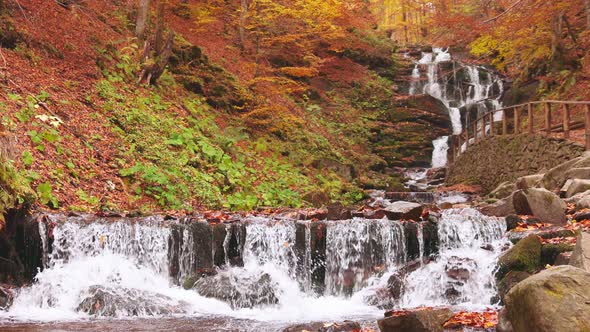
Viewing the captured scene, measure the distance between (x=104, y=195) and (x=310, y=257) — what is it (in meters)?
4.15

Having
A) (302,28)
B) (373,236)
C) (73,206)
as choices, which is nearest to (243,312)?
(373,236)

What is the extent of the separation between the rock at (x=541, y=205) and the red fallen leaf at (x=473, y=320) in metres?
3.38

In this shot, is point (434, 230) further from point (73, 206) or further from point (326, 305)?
point (73, 206)

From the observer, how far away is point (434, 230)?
9.44m

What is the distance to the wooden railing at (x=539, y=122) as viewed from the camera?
42.8 ft

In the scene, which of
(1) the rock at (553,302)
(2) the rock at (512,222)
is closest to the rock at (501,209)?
(2) the rock at (512,222)

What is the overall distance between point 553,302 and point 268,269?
543 cm

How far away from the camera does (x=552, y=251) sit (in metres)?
7.54

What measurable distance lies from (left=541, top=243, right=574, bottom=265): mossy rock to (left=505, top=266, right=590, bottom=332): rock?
3.32m

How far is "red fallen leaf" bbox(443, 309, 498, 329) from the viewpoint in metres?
6.03

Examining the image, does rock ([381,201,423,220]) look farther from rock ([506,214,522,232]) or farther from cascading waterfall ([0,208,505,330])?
rock ([506,214,522,232])

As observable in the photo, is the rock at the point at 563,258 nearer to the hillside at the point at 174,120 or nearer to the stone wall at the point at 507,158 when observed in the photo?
the stone wall at the point at 507,158

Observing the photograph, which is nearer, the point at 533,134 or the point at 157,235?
the point at 157,235

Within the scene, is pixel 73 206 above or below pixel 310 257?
above
